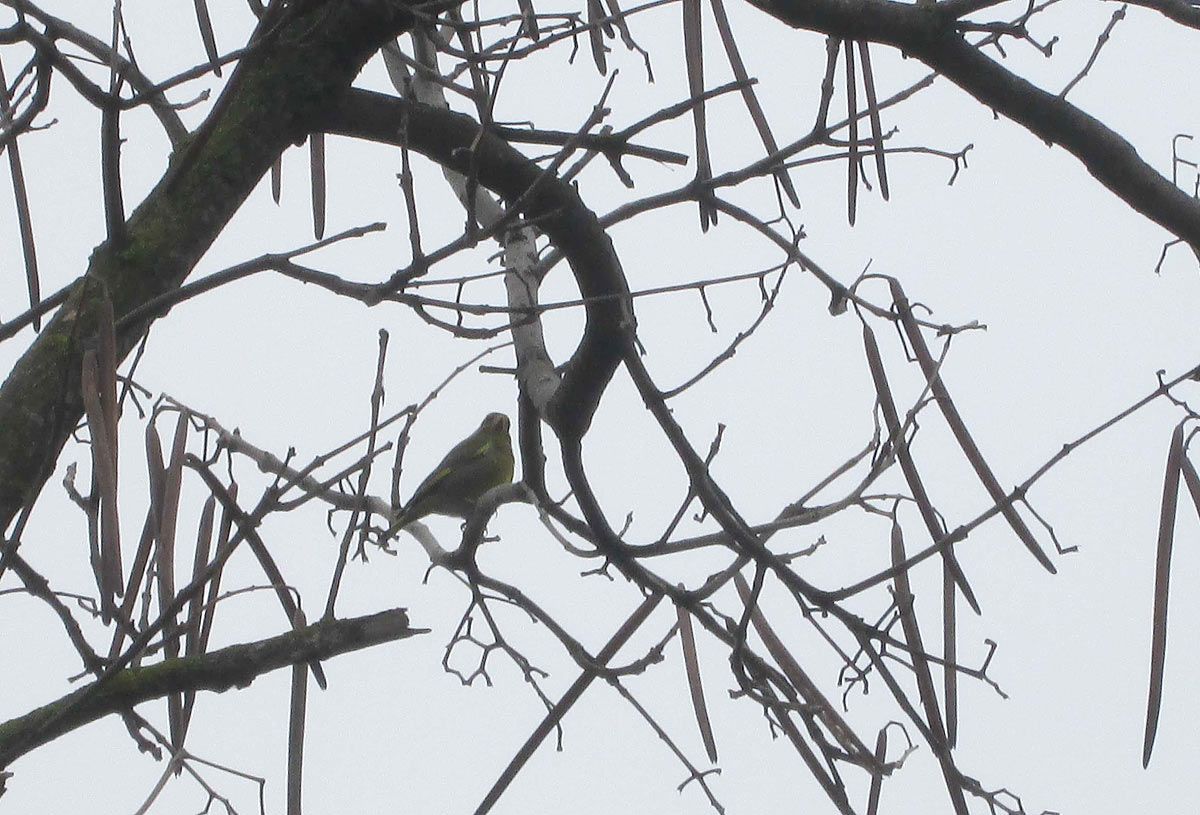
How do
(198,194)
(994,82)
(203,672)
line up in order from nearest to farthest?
(203,672) → (198,194) → (994,82)

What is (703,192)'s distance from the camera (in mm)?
2293

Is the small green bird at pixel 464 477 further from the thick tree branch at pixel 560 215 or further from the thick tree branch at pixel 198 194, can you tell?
the thick tree branch at pixel 198 194

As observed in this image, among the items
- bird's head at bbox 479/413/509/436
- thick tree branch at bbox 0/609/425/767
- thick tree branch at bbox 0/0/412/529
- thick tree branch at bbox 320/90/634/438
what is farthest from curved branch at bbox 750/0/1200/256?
bird's head at bbox 479/413/509/436

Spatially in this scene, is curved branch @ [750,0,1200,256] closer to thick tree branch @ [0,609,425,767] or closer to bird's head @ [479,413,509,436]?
thick tree branch @ [0,609,425,767]

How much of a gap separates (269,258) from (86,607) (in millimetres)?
544

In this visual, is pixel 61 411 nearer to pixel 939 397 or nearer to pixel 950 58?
pixel 939 397

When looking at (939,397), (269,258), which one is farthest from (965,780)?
(269,258)

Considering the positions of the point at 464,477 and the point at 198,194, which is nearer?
the point at 198,194

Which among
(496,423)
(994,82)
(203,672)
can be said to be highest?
(496,423)

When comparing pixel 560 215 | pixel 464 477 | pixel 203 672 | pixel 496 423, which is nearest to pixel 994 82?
pixel 560 215

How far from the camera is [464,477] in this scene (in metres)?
5.02

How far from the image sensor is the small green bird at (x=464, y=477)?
4.95 meters

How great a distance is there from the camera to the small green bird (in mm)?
4953

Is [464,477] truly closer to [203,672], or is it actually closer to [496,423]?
[496,423]
